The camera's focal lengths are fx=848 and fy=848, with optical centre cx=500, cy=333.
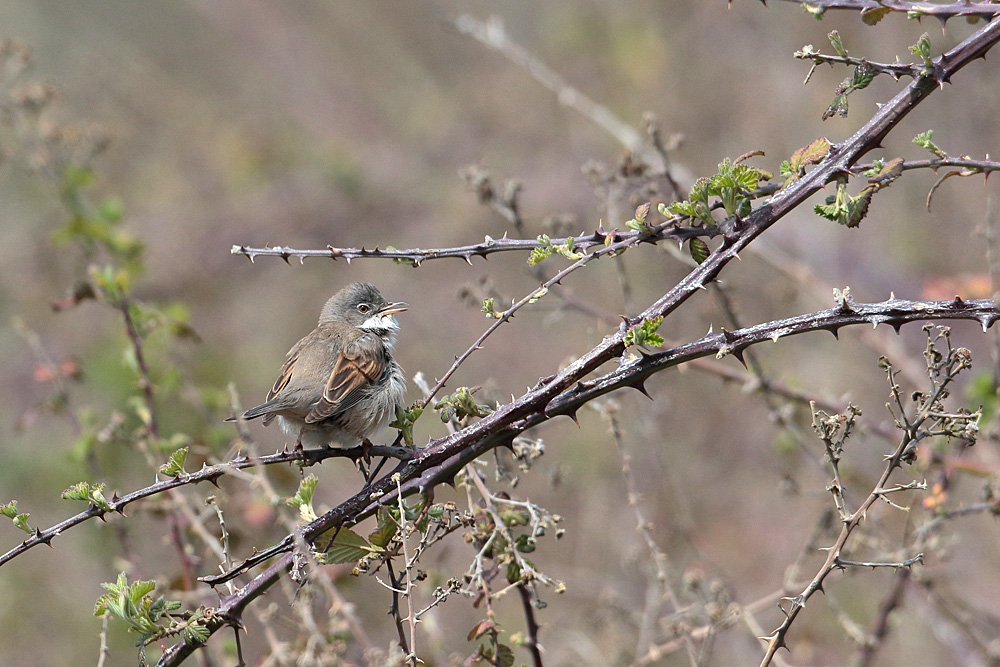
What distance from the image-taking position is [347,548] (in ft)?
9.38

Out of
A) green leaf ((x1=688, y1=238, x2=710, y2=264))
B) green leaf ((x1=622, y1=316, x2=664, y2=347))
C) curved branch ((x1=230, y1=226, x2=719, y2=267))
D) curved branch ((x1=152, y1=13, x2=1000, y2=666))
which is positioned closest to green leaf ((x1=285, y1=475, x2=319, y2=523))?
curved branch ((x1=152, y1=13, x2=1000, y2=666))

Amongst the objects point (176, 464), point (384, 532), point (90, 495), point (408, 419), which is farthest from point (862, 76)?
point (90, 495)

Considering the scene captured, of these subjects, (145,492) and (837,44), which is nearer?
(145,492)

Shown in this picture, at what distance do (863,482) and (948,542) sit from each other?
1568mm

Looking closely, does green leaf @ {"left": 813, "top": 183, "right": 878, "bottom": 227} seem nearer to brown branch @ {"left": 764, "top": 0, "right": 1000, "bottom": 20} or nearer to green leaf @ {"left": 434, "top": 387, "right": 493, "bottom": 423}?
brown branch @ {"left": 764, "top": 0, "right": 1000, "bottom": 20}

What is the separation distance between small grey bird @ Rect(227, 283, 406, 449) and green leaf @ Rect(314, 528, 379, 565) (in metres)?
1.05

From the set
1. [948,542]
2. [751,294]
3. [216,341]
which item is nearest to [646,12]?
[751,294]

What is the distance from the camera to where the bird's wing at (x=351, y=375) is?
3.88 meters

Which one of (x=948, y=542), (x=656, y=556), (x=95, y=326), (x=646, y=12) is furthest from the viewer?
(x=646, y=12)

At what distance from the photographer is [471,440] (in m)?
2.76

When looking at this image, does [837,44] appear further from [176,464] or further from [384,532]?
[176,464]

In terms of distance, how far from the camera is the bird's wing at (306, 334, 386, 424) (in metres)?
3.88

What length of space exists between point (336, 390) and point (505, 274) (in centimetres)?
615

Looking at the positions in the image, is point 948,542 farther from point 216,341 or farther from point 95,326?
point 95,326
